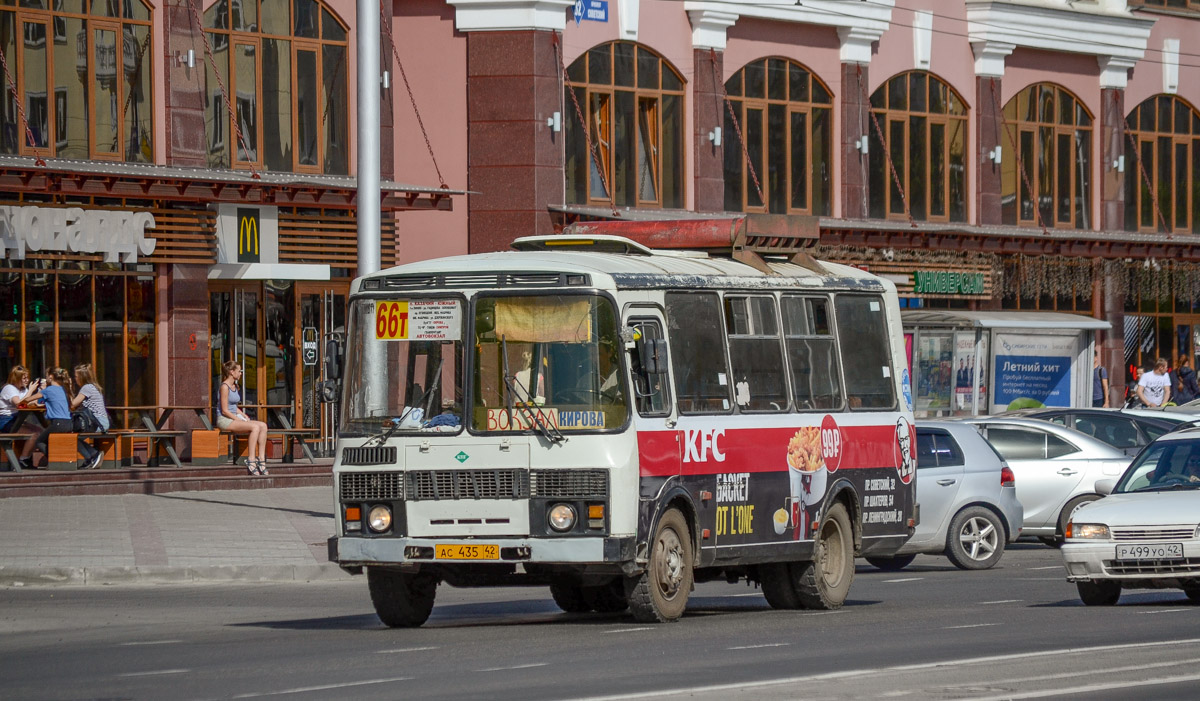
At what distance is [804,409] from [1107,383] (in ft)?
94.9

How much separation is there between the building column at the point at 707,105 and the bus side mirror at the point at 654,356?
75.8 feet

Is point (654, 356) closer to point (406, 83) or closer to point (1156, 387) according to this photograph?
point (406, 83)

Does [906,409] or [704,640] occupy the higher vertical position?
[906,409]

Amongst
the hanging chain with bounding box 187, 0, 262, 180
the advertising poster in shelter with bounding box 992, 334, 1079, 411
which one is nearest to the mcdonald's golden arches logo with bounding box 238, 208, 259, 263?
the hanging chain with bounding box 187, 0, 262, 180

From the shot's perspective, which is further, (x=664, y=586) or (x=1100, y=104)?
(x=1100, y=104)

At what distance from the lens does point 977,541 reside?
66.1 feet

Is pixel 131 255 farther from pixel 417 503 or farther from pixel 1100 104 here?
pixel 1100 104

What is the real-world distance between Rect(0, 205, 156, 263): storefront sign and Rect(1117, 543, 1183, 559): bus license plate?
1832 centimetres

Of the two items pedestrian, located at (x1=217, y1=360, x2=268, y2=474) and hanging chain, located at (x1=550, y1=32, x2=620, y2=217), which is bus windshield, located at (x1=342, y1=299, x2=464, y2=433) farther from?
hanging chain, located at (x1=550, y1=32, x2=620, y2=217)

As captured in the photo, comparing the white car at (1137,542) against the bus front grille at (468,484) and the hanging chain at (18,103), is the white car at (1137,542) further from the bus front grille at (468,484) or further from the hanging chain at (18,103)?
the hanging chain at (18,103)

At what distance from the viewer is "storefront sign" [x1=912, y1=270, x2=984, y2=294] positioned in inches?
1555

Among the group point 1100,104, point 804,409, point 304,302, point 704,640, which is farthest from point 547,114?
point 704,640

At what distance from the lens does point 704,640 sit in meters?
12.8

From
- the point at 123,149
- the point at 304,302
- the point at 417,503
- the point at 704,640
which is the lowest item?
the point at 704,640
